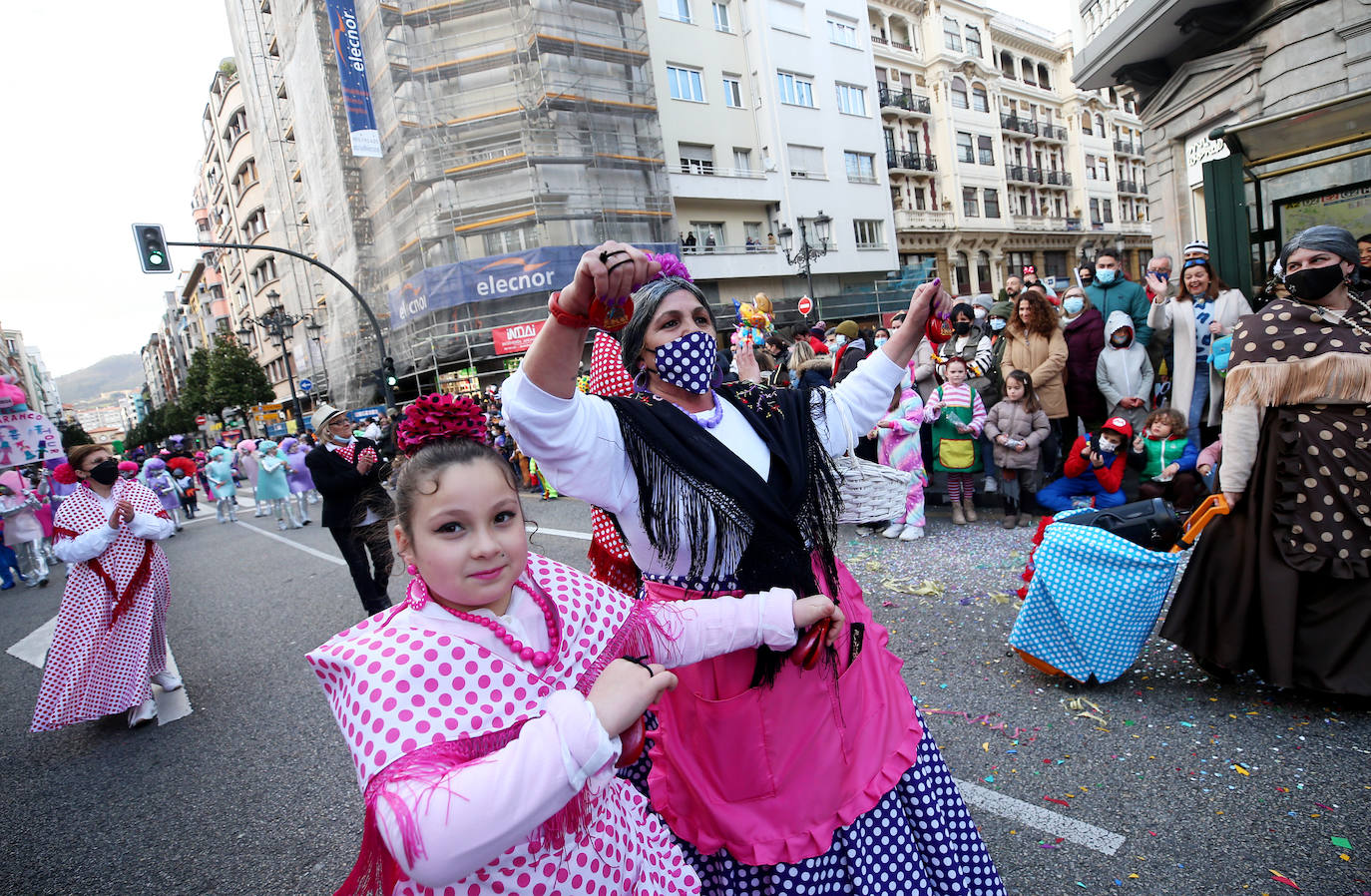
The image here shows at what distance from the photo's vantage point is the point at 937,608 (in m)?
4.45

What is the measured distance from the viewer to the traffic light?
1430 cm

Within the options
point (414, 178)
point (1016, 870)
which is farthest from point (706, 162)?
point (1016, 870)

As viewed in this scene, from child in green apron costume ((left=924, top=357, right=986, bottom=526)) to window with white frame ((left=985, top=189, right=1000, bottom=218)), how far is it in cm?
3454

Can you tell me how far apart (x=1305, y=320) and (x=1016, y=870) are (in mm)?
2410

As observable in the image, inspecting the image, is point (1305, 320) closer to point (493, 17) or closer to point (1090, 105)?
point (493, 17)

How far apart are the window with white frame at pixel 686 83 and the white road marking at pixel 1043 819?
27.8m

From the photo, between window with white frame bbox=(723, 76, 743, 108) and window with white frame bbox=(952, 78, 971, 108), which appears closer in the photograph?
window with white frame bbox=(723, 76, 743, 108)

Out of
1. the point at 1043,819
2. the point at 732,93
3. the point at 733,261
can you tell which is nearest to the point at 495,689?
the point at 1043,819

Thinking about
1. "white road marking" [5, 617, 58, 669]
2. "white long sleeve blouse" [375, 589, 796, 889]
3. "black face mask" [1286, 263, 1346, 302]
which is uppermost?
"black face mask" [1286, 263, 1346, 302]

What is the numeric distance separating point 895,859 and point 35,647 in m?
9.09

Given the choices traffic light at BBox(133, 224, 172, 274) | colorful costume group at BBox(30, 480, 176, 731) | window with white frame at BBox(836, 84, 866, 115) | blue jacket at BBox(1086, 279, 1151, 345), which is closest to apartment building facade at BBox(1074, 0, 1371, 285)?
blue jacket at BBox(1086, 279, 1151, 345)

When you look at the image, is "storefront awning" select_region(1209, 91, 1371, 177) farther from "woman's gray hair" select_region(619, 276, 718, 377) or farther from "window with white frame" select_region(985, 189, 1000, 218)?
"window with white frame" select_region(985, 189, 1000, 218)

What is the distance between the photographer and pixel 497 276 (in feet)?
72.9

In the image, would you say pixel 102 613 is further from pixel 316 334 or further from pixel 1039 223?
pixel 1039 223
